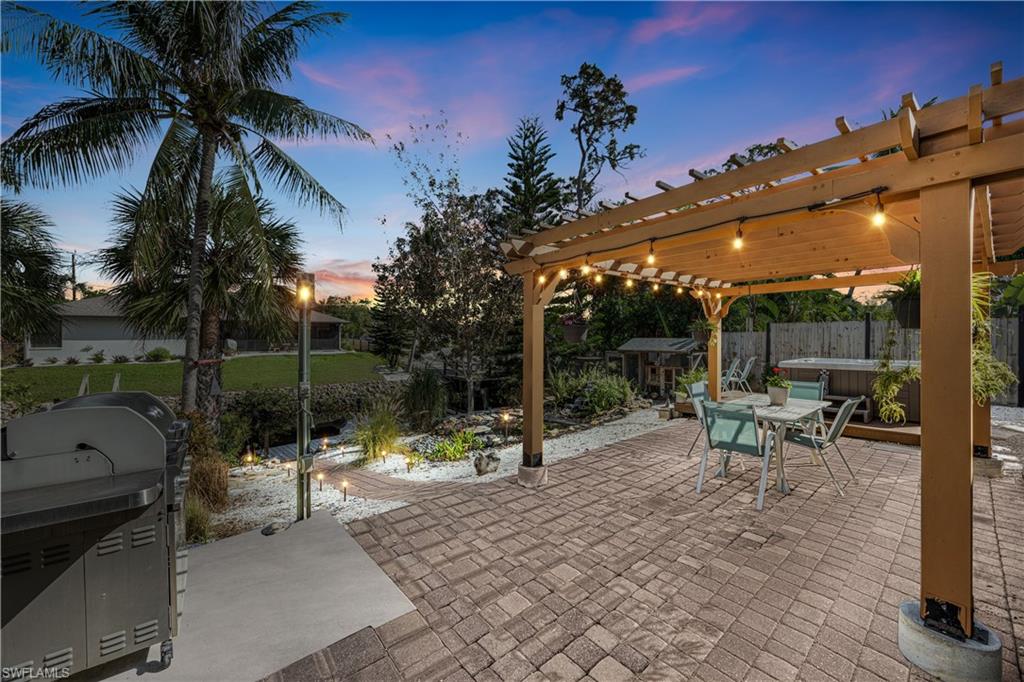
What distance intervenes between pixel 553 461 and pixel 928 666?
11.4 feet

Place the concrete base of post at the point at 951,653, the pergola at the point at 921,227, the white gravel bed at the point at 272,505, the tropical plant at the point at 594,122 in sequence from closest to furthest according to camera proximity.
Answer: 1. the concrete base of post at the point at 951,653
2. the pergola at the point at 921,227
3. the white gravel bed at the point at 272,505
4. the tropical plant at the point at 594,122

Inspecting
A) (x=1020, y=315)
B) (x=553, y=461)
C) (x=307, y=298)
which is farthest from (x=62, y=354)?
(x=1020, y=315)

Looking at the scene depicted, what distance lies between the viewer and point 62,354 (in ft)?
52.5

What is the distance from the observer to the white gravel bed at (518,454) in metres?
A: 4.70

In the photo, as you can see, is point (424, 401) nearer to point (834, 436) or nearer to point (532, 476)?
point (532, 476)

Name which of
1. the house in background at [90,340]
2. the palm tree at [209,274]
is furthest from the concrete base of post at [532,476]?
the house in background at [90,340]

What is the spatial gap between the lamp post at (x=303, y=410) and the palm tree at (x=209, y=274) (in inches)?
119

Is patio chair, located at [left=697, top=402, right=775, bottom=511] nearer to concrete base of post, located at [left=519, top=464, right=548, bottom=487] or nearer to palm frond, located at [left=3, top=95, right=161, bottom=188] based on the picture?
concrete base of post, located at [left=519, top=464, right=548, bottom=487]

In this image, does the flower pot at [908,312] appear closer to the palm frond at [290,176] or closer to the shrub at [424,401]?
the shrub at [424,401]

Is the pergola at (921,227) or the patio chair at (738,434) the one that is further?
the patio chair at (738,434)

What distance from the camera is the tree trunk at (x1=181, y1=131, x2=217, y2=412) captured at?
17.5 feet

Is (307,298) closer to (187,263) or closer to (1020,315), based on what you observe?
(187,263)

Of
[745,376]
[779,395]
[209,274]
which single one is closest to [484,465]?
[779,395]

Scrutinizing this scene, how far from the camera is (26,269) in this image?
19.0ft
